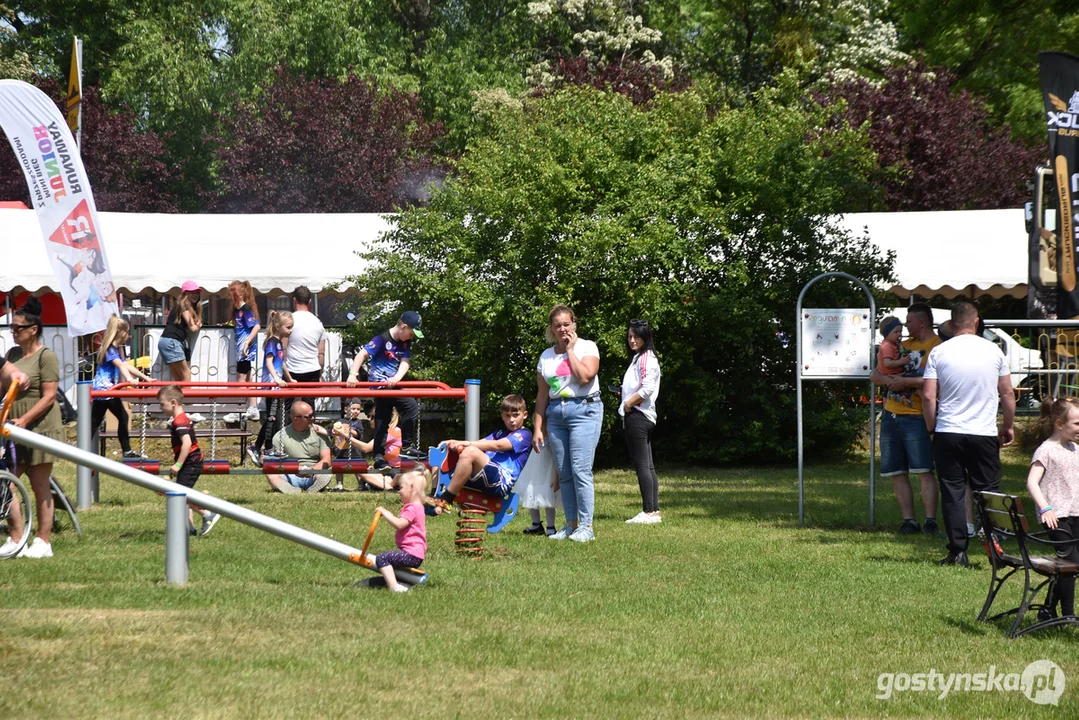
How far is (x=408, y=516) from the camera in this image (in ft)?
25.5

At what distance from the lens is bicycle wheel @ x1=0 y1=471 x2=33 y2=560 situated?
8594 millimetres

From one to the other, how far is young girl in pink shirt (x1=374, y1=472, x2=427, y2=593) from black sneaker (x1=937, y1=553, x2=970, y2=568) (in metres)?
3.73

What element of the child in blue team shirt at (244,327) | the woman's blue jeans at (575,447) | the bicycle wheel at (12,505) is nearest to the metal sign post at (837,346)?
the woman's blue jeans at (575,447)

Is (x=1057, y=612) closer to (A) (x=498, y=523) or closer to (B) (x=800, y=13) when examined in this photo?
(A) (x=498, y=523)

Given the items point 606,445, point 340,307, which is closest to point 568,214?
point 606,445

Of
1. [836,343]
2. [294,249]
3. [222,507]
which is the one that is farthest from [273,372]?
[222,507]

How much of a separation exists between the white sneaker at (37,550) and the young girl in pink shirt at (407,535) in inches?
103

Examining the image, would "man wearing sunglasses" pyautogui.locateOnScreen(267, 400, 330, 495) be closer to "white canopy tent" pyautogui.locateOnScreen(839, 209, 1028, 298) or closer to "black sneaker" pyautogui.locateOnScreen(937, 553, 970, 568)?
"black sneaker" pyautogui.locateOnScreen(937, 553, 970, 568)

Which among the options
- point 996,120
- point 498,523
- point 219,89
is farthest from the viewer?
point 219,89

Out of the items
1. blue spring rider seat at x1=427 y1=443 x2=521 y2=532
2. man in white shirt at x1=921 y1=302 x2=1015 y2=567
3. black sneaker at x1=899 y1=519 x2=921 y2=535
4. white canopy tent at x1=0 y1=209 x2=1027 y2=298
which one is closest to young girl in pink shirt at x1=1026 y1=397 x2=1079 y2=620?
man in white shirt at x1=921 y1=302 x2=1015 y2=567

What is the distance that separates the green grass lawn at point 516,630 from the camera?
5320 mm

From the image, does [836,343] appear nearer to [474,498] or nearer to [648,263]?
[474,498]

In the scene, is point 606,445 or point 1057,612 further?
point 606,445

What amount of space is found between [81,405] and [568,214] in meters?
6.61
